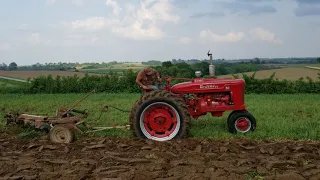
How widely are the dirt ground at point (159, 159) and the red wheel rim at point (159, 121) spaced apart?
42 cm

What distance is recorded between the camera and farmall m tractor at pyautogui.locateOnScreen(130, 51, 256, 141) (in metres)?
8.02

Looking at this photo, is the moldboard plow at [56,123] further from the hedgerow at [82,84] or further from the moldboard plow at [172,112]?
the hedgerow at [82,84]

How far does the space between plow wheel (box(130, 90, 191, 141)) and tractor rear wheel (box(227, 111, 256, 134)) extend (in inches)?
42.3

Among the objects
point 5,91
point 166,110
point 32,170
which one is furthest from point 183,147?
point 5,91

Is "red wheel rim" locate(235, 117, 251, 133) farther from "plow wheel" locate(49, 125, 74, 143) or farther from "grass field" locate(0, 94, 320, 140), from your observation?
"plow wheel" locate(49, 125, 74, 143)

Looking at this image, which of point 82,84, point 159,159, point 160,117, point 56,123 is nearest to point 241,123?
point 160,117

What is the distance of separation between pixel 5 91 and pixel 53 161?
16.9 m

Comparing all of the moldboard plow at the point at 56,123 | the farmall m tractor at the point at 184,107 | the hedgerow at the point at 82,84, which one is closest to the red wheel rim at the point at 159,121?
the farmall m tractor at the point at 184,107

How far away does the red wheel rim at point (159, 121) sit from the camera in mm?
8117

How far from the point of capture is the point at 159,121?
8.13 metres

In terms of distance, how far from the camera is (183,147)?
727cm

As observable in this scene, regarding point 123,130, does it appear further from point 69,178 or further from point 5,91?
point 5,91

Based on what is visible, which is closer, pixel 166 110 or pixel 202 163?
pixel 202 163

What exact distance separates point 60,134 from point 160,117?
190 centimetres
